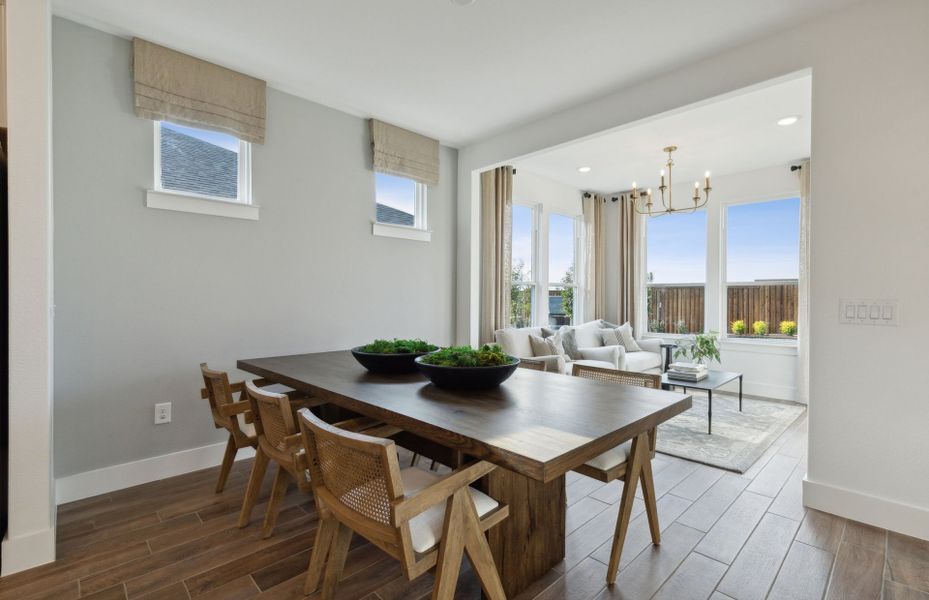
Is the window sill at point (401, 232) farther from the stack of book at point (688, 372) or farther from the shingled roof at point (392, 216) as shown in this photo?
the stack of book at point (688, 372)

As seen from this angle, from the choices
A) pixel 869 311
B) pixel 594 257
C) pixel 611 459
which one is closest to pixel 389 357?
pixel 611 459

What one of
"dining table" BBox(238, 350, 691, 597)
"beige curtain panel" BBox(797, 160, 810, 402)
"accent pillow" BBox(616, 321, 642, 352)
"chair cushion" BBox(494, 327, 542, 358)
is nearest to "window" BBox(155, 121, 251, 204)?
"dining table" BBox(238, 350, 691, 597)

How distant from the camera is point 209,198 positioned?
2.81 metres

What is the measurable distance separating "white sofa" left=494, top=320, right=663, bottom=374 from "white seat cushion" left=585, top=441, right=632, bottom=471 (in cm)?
203

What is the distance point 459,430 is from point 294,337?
2290 mm

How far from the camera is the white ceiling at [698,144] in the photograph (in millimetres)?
3471

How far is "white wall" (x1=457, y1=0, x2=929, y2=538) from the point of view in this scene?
2078mm

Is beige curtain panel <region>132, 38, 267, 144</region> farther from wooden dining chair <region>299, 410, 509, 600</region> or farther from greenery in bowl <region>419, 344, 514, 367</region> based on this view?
wooden dining chair <region>299, 410, 509, 600</region>

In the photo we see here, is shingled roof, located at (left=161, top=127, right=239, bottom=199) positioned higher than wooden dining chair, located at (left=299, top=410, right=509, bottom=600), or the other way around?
shingled roof, located at (left=161, top=127, right=239, bottom=199)

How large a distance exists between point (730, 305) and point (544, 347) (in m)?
2.92

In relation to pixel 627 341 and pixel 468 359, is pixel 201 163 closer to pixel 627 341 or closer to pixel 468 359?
pixel 468 359

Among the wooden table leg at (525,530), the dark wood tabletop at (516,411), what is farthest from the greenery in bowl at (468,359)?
the wooden table leg at (525,530)

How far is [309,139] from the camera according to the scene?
3314 mm

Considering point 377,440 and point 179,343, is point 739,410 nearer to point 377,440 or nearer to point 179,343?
point 377,440
